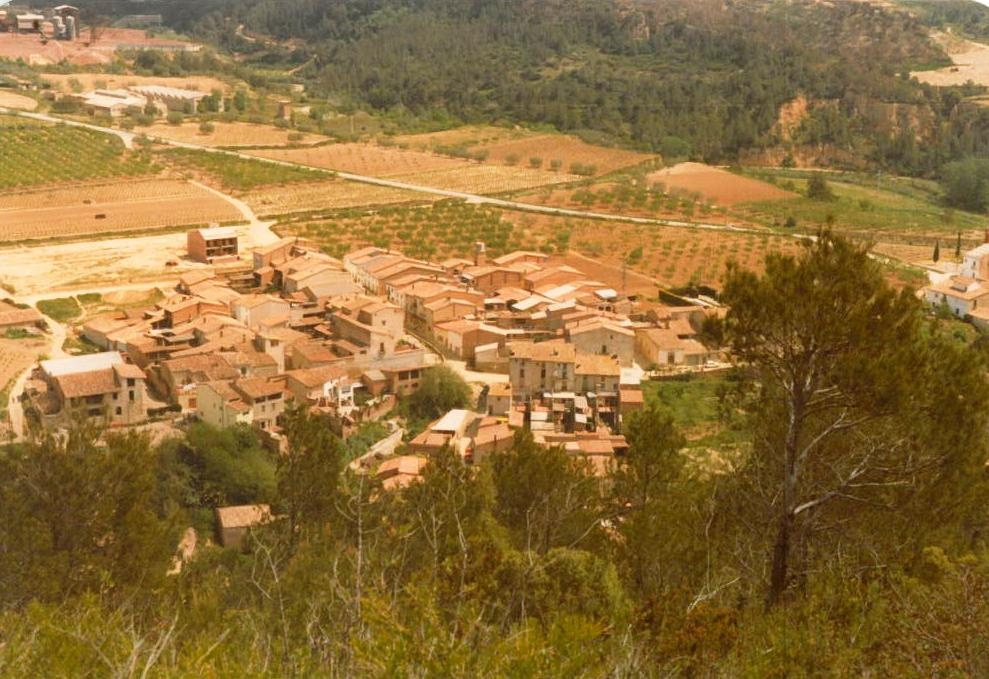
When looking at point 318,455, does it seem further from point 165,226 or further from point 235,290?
point 165,226

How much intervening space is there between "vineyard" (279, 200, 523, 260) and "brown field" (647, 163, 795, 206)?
1224 centimetres

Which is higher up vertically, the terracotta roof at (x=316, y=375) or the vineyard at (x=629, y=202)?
the terracotta roof at (x=316, y=375)

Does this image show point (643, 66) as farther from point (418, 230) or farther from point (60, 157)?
point (418, 230)

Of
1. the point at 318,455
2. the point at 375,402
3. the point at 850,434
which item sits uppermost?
the point at 850,434

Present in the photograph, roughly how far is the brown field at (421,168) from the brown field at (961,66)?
4170 centimetres

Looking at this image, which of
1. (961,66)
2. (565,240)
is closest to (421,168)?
(565,240)

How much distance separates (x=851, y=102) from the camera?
224 feet

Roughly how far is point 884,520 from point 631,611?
2.96 m

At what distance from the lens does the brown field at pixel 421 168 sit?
148 feet

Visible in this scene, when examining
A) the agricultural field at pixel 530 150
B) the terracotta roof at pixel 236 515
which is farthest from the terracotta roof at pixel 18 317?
the agricultural field at pixel 530 150

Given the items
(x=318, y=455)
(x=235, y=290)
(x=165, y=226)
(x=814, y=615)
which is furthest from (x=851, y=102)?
(x=814, y=615)

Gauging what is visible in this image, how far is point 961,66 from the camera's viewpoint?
83.6m

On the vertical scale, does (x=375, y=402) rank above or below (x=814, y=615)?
below

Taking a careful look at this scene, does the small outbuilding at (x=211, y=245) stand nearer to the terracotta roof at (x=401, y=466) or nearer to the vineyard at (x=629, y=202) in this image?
the vineyard at (x=629, y=202)
